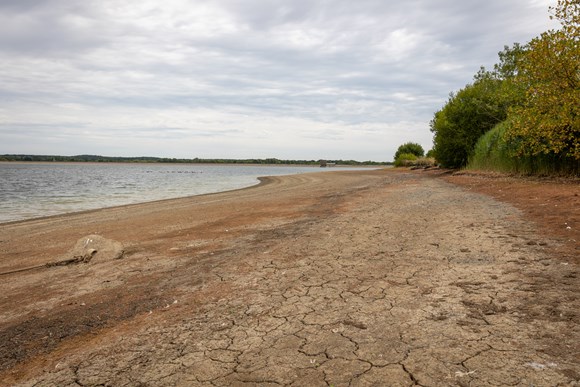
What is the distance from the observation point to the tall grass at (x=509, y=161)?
1738 cm

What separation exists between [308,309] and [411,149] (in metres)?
91.3

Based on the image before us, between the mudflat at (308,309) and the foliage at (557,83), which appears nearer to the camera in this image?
the mudflat at (308,309)

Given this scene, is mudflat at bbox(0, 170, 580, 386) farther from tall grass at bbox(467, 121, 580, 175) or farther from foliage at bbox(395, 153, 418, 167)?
foliage at bbox(395, 153, 418, 167)

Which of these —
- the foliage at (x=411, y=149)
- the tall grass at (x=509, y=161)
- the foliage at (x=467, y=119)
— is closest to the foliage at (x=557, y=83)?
the tall grass at (x=509, y=161)

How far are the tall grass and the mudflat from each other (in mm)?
11688

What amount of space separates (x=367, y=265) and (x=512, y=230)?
375 centimetres

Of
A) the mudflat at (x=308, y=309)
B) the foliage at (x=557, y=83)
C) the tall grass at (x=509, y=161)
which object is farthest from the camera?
the tall grass at (x=509, y=161)

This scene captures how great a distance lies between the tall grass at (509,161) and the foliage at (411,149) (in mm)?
62486

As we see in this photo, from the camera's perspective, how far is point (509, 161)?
2133cm

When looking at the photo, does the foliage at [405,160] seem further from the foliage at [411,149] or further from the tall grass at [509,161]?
the tall grass at [509,161]

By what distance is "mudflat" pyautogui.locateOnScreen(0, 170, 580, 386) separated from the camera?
9.44 ft

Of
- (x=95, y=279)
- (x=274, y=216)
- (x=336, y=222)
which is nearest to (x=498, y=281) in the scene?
(x=336, y=222)

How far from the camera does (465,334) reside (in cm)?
326

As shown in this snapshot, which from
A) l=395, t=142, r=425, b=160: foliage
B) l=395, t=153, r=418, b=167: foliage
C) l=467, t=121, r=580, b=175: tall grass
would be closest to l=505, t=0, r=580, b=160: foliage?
l=467, t=121, r=580, b=175: tall grass
